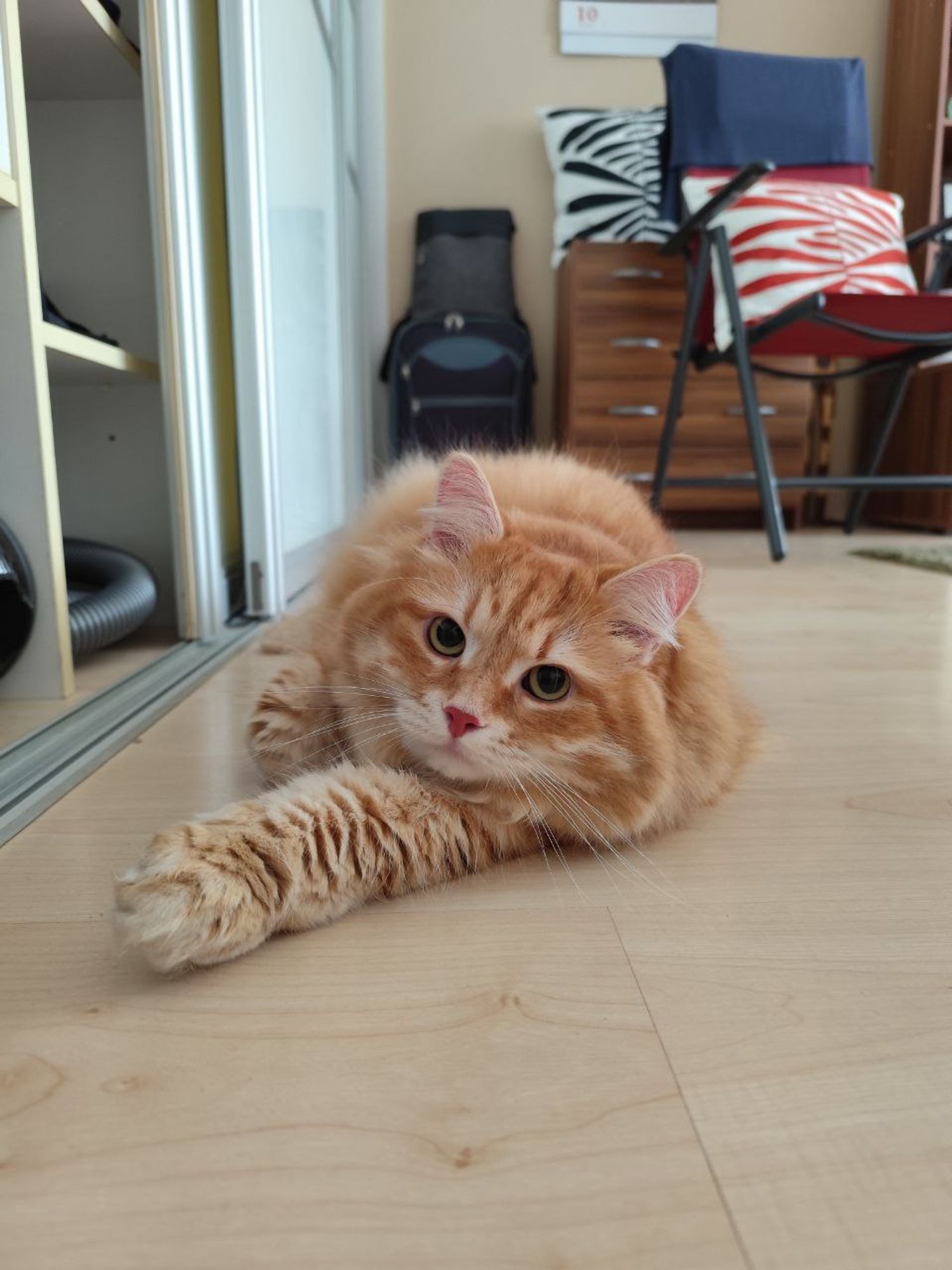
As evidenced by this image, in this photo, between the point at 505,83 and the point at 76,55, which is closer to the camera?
the point at 76,55

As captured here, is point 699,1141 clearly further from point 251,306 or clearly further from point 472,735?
point 251,306

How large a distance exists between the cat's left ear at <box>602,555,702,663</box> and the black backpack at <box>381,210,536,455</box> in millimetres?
3051

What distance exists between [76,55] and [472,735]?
1306 mm

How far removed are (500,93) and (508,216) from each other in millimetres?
589

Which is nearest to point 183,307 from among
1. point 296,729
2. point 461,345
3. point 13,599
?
point 13,599

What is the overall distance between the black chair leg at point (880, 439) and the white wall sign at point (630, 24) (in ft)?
6.08

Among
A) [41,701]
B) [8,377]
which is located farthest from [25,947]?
[8,377]

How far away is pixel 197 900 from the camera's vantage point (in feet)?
2.00

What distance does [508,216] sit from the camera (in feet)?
13.0

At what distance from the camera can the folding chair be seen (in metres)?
2.68

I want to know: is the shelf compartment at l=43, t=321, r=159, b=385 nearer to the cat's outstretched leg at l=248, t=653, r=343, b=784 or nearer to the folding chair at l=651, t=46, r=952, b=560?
the cat's outstretched leg at l=248, t=653, r=343, b=784

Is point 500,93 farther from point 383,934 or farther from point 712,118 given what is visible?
point 383,934

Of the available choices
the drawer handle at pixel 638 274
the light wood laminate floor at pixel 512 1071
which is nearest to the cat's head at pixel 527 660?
the light wood laminate floor at pixel 512 1071

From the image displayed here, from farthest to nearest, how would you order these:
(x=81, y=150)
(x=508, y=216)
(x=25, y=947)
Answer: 1. (x=508, y=216)
2. (x=81, y=150)
3. (x=25, y=947)
